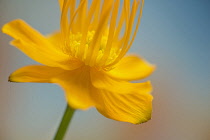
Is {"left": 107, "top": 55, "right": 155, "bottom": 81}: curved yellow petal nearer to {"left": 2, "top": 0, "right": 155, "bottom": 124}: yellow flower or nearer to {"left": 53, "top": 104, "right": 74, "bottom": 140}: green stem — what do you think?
{"left": 2, "top": 0, "right": 155, "bottom": 124}: yellow flower

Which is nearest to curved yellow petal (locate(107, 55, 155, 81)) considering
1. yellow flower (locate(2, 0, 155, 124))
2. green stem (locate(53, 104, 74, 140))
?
yellow flower (locate(2, 0, 155, 124))

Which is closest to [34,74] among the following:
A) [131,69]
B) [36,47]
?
[36,47]

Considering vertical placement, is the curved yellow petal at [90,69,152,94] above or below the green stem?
above

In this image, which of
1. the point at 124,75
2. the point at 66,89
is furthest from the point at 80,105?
the point at 124,75

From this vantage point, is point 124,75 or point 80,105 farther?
point 124,75

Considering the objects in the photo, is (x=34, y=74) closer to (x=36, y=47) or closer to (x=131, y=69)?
(x=36, y=47)

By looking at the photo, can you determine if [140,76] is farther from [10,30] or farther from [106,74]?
[10,30]
